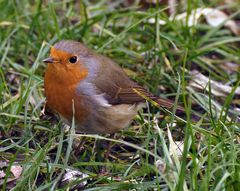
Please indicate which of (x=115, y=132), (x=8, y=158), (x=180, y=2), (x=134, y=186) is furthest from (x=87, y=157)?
(x=180, y=2)

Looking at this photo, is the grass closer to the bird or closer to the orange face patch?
the bird

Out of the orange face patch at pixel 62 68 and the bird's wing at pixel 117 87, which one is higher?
the orange face patch at pixel 62 68

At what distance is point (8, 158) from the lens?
159 inches

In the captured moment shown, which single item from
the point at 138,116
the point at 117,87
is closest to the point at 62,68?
the point at 117,87

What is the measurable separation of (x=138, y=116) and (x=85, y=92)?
0.59m

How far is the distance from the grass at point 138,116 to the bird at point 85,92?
13 centimetres

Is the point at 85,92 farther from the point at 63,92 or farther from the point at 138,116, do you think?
the point at 138,116

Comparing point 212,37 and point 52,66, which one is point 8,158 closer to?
point 52,66

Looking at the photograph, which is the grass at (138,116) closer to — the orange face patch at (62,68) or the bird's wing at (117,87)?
the bird's wing at (117,87)

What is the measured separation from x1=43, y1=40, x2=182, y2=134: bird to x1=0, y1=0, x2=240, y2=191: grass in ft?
0.42

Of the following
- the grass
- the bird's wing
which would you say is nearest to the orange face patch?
the bird's wing

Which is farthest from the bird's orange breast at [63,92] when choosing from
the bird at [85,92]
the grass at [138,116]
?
the grass at [138,116]

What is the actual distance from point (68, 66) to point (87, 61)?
0.54 feet

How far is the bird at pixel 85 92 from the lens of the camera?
3996 millimetres
